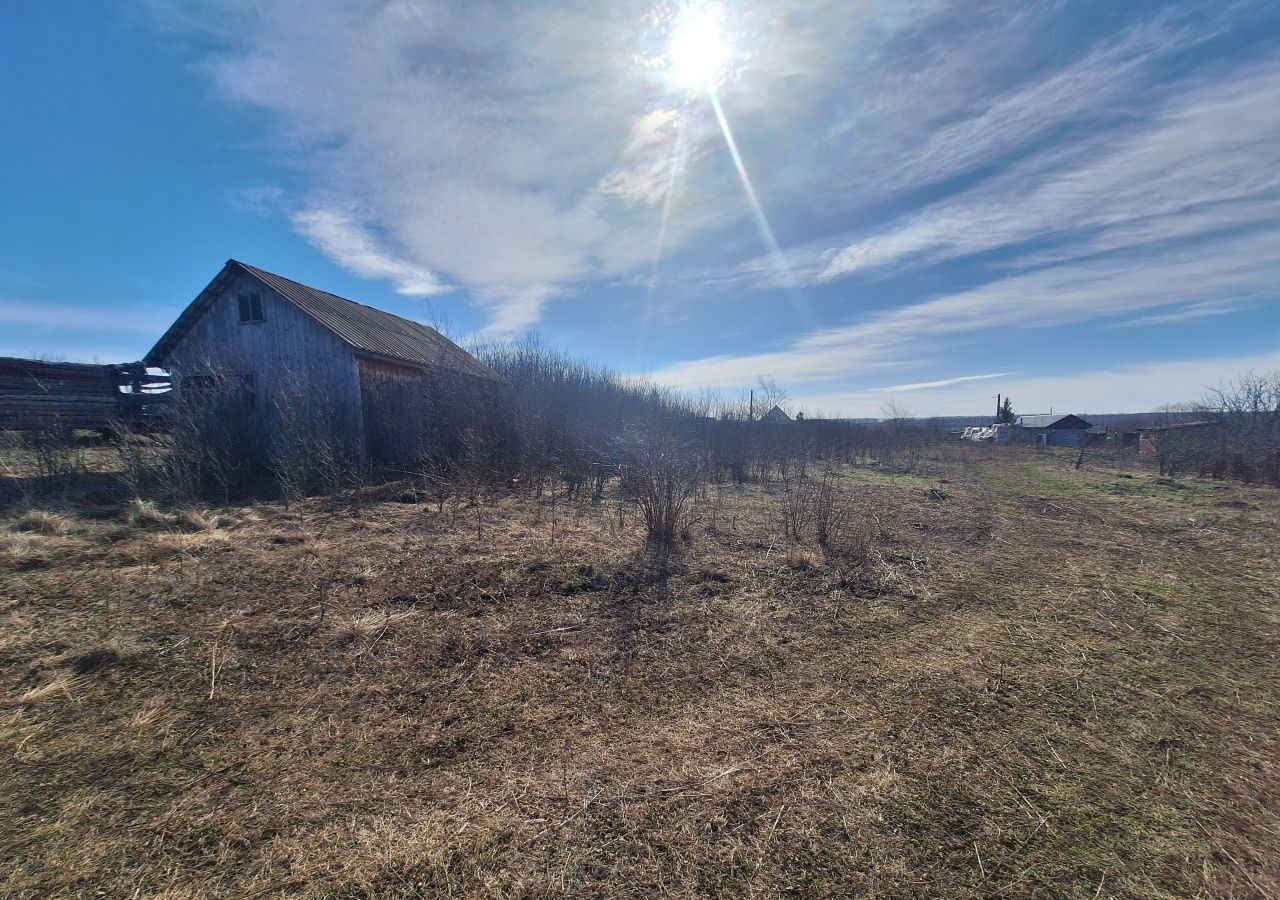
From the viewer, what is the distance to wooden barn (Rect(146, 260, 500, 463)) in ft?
37.6

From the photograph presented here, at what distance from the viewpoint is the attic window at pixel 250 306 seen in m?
12.5

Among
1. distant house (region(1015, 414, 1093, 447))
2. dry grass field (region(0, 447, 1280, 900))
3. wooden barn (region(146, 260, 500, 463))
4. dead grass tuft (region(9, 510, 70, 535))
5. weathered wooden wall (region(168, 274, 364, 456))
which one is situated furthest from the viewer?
distant house (region(1015, 414, 1093, 447))

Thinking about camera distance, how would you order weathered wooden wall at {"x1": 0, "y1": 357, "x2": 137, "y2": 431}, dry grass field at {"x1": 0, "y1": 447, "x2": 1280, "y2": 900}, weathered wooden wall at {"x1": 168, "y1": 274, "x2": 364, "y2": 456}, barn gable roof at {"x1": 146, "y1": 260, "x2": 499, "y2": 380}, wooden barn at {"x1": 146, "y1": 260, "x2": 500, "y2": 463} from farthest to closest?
1. barn gable roof at {"x1": 146, "y1": 260, "x2": 499, "y2": 380}
2. wooden barn at {"x1": 146, "y1": 260, "x2": 500, "y2": 463}
3. weathered wooden wall at {"x1": 168, "y1": 274, "x2": 364, "y2": 456}
4. weathered wooden wall at {"x1": 0, "y1": 357, "x2": 137, "y2": 431}
5. dry grass field at {"x1": 0, "y1": 447, "x2": 1280, "y2": 900}

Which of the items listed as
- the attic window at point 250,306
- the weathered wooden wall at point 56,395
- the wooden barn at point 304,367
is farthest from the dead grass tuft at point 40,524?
the attic window at point 250,306

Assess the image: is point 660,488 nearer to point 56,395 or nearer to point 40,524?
point 40,524

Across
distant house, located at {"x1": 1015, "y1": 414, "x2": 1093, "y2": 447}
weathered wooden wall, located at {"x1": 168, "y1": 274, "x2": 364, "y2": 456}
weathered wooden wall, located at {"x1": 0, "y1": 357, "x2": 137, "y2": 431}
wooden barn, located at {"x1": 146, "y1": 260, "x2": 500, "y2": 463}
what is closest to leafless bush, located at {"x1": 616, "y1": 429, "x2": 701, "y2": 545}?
wooden barn, located at {"x1": 146, "y1": 260, "x2": 500, "y2": 463}

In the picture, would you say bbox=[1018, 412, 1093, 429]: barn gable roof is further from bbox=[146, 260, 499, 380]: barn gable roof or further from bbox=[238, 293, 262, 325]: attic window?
bbox=[238, 293, 262, 325]: attic window

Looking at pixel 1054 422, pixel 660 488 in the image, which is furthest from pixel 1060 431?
pixel 660 488


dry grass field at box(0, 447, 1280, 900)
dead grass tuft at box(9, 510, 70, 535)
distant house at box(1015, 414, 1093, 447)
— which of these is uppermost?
distant house at box(1015, 414, 1093, 447)

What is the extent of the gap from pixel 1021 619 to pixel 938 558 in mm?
1995

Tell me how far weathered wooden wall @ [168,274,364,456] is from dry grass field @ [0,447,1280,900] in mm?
6237

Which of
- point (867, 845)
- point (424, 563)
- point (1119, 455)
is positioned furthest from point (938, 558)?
point (1119, 455)

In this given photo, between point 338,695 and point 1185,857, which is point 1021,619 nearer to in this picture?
point 1185,857

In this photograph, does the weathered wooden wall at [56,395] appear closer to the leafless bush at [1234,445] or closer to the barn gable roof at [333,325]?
the barn gable roof at [333,325]
